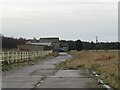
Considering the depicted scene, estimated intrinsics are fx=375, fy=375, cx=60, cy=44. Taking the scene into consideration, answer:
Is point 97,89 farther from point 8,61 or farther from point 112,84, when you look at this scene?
point 8,61

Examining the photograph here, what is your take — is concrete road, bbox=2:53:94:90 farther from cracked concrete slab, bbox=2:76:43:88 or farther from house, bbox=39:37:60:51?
house, bbox=39:37:60:51

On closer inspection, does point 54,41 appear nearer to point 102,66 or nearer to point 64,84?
point 102,66

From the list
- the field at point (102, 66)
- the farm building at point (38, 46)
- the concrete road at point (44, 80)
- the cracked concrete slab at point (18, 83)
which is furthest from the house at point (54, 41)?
the cracked concrete slab at point (18, 83)

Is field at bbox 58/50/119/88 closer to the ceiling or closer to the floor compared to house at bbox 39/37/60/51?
closer to the floor

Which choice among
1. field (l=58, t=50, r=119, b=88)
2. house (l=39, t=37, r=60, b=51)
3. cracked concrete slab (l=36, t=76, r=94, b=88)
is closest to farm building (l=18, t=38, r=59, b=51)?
house (l=39, t=37, r=60, b=51)

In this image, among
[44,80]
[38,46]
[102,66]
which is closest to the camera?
[44,80]

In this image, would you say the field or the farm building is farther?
the farm building

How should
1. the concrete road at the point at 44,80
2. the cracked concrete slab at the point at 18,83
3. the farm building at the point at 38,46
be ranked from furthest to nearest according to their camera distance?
1. the farm building at the point at 38,46
2. the concrete road at the point at 44,80
3. the cracked concrete slab at the point at 18,83

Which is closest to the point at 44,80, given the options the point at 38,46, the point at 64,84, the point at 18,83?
the point at 18,83

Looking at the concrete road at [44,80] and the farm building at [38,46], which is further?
the farm building at [38,46]

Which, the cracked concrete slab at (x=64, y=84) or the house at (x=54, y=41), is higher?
the house at (x=54, y=41)

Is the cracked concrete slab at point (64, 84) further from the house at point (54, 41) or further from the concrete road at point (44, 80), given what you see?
the house at point (54, 41)

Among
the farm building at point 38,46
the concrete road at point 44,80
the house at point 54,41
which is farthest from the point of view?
the house at point 54,41

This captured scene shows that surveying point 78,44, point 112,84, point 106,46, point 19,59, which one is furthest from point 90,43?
point 112,84
